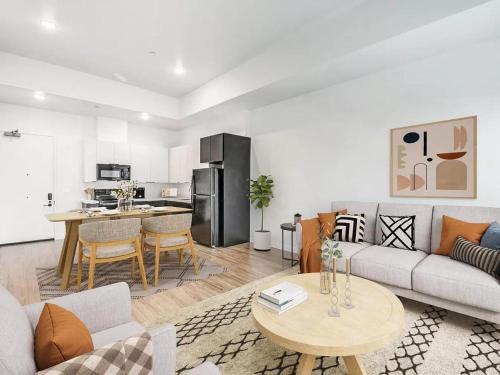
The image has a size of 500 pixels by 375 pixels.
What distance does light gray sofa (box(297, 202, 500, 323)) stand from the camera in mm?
1985

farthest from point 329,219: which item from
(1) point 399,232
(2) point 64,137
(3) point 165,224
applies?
(2) point 64,137

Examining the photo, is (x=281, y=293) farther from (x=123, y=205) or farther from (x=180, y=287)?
(x=123, y=205)

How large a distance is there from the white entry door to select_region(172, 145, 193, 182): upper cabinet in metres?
2.51

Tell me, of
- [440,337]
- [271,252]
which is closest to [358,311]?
[440,337]

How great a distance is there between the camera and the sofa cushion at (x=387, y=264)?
2.35 metres

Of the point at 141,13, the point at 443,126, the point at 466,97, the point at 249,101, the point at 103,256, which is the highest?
the point at 141,13

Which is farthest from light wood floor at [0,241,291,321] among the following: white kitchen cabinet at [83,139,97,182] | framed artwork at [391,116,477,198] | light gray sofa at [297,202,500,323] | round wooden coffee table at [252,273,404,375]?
framed artwork at [391,116,477,198]

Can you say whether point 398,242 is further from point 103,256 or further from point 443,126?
point 103,256

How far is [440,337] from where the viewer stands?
6.50ft

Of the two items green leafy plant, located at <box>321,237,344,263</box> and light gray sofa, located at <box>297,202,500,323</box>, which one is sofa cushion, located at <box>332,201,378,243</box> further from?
green leafy plant, located at <box>321,237,344,263</box>

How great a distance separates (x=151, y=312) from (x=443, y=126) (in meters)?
3.67

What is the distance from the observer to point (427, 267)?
90.0 inches

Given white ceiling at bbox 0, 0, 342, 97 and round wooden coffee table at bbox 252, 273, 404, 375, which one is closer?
round wooden coffee table at bbox 252, 273, 404, 375

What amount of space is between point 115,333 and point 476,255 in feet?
9.07
